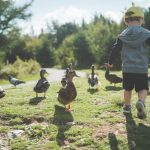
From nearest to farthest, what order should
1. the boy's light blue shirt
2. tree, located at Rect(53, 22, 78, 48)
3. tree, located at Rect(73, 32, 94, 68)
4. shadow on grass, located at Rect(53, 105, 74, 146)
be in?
shadow on grass, located at Rect(53, 105, 74, 146), the boy's light blue shirt, tree, located at Rect(73, 32, 94, 68), tree, located at Rect(53, 22, 78, 48)

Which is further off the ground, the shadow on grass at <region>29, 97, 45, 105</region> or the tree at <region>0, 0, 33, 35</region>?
the tree at <region>0, 0, 33, 35</region>

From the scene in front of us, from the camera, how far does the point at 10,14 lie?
177 feet

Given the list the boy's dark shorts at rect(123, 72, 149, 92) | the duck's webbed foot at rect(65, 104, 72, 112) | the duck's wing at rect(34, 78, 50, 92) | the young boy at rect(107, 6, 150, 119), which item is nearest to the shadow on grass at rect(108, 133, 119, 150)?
the young boy at rect(107, 6, 150, 119)

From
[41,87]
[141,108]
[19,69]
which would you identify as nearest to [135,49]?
[141,108]

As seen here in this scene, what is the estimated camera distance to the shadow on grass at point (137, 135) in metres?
7.67

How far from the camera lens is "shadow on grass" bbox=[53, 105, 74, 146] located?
8.26 meters

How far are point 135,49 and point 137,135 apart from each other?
2.11 metres

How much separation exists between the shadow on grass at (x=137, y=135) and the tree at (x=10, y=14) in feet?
152

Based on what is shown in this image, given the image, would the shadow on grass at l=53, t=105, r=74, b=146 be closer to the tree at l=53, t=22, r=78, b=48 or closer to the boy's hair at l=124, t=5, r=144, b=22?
the boy's hair at l=124, t=5, r=144, b=22

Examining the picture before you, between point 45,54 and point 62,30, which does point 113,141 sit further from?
point 62,30

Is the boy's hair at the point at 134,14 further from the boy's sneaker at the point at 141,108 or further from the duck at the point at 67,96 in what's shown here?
the duck at the point at 67,96

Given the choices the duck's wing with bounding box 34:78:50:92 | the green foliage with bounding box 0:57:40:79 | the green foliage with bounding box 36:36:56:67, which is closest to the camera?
the duck's wing with bounding box 34:78:50:92

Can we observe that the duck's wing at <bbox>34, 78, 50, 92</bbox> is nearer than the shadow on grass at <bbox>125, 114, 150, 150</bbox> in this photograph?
No

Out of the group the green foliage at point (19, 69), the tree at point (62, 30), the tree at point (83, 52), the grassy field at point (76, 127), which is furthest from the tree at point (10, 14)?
the tree at point (62, 30)
